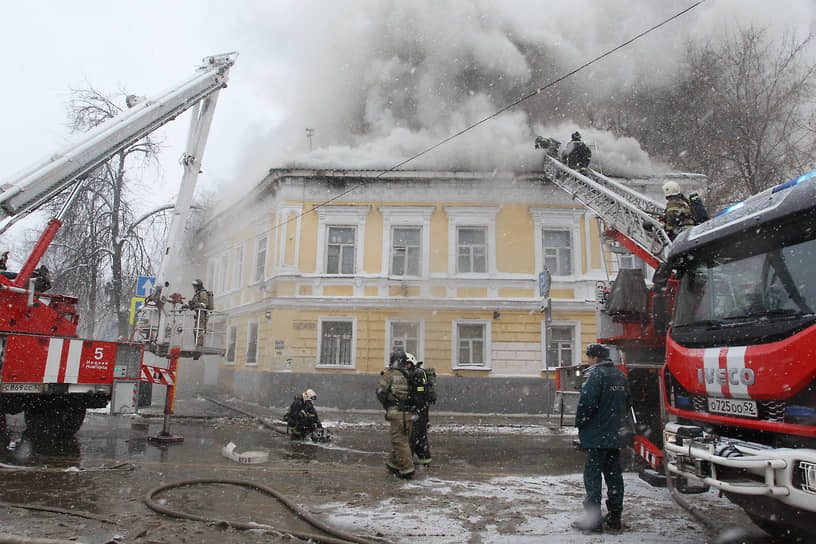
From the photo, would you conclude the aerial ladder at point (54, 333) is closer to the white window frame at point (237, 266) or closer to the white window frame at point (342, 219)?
the white window frame at point (342, 219)

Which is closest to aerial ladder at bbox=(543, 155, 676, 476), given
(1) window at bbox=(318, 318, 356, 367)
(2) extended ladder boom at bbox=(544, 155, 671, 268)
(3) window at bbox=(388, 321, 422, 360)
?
(2) extended ladder boom at bbox=(544, 155, 671, 268)

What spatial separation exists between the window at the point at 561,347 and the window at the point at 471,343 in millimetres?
2024

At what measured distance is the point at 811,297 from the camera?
132 inches

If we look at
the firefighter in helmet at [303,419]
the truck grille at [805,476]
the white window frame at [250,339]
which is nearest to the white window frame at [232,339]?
the white window frame at [250,339]

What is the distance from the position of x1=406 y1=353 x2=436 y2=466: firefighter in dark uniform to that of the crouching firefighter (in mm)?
2554

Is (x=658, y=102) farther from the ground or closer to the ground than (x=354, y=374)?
farther from the ground

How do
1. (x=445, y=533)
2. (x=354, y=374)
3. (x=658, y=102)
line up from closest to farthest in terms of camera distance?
1. (x=445, y=533)
2. (x=658, y=102)
3. (x=354, y=374)

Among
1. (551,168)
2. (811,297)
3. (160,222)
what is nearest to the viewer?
(811,297)

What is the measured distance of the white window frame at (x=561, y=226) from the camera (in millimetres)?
15875

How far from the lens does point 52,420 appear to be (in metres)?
8.22

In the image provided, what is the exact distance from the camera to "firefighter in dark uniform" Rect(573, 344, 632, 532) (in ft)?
14.6

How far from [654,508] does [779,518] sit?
74.9 inches

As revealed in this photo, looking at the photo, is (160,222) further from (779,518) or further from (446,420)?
(779,518)

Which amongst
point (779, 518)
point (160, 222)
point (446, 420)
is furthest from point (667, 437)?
point (160, 222)
